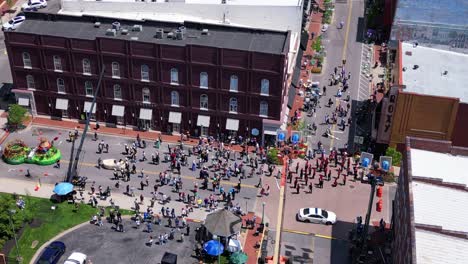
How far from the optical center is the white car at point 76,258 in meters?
64.4

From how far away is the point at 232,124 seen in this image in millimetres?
84625

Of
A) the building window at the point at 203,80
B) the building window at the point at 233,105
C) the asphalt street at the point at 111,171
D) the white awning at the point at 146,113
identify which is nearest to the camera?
the asphalt street at the point at 111,171

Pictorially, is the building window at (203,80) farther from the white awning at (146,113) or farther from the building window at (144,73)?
the white awning at (146,113)

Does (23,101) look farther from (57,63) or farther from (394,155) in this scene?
(394,155)

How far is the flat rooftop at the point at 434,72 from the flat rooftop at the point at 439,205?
46.5 ft

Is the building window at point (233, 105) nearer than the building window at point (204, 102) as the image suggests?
Yes

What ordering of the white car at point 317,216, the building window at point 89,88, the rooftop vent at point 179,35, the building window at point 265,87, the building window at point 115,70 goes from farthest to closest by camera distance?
the building window at point 89,88
the building window at point 115,70
the rooftop vent at point 179,35
the building window at point 265,87
the white car at point 317,216

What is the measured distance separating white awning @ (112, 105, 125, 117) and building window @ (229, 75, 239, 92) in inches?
605

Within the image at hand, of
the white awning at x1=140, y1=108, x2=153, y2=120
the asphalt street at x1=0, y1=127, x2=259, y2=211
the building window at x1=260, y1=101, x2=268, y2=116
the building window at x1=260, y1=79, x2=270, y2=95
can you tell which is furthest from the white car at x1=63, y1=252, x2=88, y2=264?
the building window at x1=260, y1=79, x2=270, y2=95

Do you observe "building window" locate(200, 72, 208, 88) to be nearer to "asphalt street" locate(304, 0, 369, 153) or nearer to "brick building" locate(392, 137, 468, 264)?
"asphalt street" locate(304, 0, 369, 153)

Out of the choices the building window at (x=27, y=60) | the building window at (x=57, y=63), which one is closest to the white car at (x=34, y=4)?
the building window at (x=27, y=60)

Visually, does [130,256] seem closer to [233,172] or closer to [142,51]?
[233,172]

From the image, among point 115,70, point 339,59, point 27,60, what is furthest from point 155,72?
point 339,59

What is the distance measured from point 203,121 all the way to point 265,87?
9848 mm
